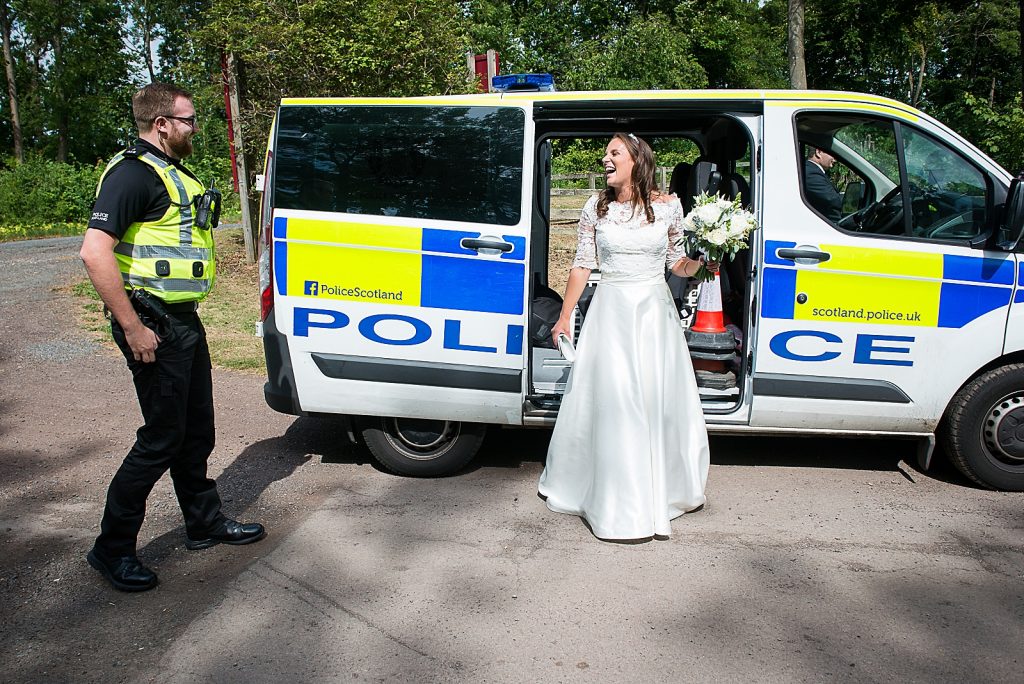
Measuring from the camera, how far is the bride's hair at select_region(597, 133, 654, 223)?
164 inches

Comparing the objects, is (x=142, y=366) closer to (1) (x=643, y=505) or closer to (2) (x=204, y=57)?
(1) (x=643, y=505)

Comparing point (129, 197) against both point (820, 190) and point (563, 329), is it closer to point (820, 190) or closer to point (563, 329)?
point (563, 329)

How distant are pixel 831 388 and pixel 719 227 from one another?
1.07m

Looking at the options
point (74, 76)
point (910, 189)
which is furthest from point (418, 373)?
point (74, 76)

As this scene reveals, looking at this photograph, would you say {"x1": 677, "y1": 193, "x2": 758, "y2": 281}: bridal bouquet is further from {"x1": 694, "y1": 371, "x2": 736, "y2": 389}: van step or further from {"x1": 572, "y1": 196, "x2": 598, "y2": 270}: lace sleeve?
{"x1": 694, "y1": 371, "x2": 736, "y2": 389}: van step

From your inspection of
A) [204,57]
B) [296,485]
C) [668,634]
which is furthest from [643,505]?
[204,57]

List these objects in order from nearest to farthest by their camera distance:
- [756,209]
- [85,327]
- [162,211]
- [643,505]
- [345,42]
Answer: [162,211] → [643,505] → [756,209] → [85,327] → [345,42]

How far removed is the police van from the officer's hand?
108cm

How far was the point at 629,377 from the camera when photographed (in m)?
4.22

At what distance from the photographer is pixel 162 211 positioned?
3467 mm

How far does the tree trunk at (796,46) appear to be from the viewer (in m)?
13.5

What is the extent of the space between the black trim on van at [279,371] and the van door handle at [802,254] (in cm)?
260

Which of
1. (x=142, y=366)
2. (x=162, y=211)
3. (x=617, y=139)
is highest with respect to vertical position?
(x=617, y=139)

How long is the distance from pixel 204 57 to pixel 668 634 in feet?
35.0
